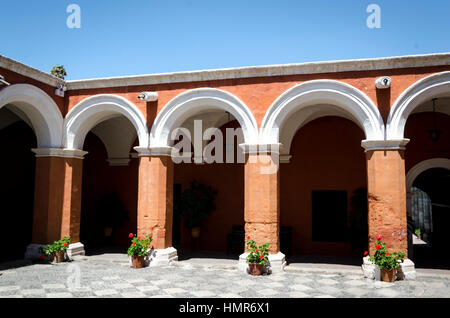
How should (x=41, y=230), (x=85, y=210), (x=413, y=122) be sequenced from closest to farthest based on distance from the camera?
(x=41, y=230)
(x=413, y=122)
(x=85, y=210)

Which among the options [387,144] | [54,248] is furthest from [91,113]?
[387,144]

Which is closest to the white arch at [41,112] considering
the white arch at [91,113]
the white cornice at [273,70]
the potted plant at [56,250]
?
the white arch at [91,113]

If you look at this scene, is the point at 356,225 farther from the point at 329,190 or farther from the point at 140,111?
the point at 140,111

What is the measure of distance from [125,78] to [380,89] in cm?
590

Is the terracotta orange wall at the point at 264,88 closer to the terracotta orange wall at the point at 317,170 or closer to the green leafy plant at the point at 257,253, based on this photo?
the green leafy plant at the point at 257,253

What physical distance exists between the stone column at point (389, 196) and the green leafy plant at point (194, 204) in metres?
4.95

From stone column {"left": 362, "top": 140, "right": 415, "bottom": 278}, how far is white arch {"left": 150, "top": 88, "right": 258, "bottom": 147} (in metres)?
2.70

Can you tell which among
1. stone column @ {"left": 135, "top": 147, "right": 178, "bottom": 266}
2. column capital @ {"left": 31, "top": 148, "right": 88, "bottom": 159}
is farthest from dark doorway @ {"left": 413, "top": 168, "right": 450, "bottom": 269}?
column capital @ {"left": 31, "top": 148, "right": 88, "bottom": 159}

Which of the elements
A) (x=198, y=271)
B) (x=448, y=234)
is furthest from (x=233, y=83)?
(x=448, y=234)

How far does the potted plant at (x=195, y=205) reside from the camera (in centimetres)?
1064

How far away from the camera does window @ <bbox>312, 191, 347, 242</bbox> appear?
33.4 feet

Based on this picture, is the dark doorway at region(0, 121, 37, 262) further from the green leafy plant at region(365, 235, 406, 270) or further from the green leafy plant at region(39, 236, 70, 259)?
the green leafy plant at region(365, 235, 406, 270)

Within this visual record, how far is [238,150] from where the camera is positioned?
36.8 feet
